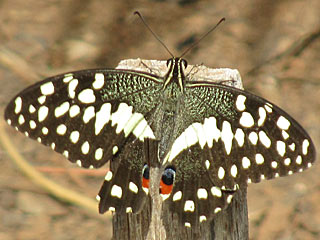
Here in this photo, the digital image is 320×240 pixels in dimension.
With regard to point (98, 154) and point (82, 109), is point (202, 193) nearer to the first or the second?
point (98, 154)

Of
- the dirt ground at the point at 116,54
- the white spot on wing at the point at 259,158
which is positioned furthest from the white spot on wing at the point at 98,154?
the dirt ground at the point at 116,54

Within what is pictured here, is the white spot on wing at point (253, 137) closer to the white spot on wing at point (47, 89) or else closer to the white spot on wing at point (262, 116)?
the white spot on wing at point (262, 116)

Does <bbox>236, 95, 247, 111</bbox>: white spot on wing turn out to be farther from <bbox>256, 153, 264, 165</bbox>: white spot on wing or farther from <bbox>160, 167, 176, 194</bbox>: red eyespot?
<bbox>160, 167, 176, 194</bbox>: red eyespot

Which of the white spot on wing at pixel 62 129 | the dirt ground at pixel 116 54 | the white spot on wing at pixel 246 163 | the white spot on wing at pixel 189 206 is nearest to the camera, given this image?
the white spot on wing at pixel 189 206

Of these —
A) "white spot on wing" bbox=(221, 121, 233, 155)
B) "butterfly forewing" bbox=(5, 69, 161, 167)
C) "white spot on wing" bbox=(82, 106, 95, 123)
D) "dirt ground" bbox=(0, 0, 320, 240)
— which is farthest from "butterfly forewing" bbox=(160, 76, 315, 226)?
"dirt ground" bbox=(0, 0, 320, 240)

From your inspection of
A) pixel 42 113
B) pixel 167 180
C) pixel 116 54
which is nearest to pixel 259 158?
pixel 167 180

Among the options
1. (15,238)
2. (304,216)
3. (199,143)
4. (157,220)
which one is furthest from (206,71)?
(15,238)

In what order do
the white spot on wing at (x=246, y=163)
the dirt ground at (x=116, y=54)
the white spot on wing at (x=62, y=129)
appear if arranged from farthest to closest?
the dirt ground at (x=116, y=54) < the white spot on wing at (x=62, y=129) < the white spot on wing at (x=246, y=163)
